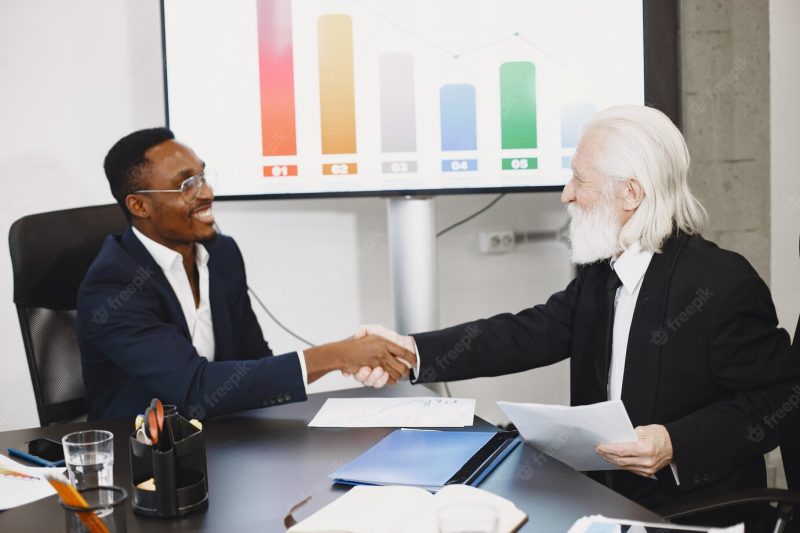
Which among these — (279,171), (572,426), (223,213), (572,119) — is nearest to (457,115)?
(572,119)

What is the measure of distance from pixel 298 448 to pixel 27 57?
198cm

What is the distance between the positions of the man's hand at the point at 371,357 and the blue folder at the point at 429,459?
1.39 feet

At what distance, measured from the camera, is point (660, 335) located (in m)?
1.69

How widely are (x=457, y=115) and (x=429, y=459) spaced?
5.12 ft

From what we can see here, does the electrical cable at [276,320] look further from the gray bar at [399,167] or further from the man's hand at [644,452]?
the man's hand at [644,452]

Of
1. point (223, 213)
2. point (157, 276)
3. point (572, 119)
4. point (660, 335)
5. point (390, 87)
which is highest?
point (390, 87)

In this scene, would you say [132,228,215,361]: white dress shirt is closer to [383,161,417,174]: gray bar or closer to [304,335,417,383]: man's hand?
[304,335,417,383]: man's hand

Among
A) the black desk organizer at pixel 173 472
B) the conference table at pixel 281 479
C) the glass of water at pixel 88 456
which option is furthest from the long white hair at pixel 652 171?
the glass of water at pixel 88 456

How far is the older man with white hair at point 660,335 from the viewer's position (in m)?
1.57

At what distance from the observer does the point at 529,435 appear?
1.48 m

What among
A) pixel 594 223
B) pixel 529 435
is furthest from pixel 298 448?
pixel 594 223

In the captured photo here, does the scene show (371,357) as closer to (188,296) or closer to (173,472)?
(188,296)

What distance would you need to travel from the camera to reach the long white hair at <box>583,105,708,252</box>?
1770mm

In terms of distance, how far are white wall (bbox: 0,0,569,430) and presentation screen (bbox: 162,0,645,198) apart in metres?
0.32
